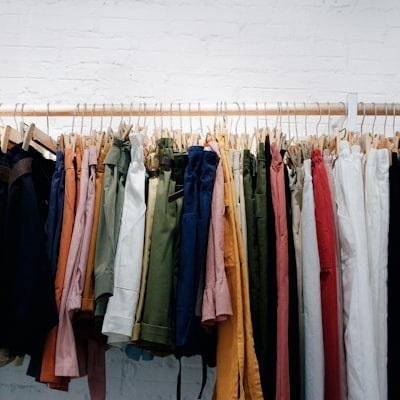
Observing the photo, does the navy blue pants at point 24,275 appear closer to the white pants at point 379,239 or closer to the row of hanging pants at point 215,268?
the row of hanging pants at point 215,268

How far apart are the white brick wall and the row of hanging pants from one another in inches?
31.7

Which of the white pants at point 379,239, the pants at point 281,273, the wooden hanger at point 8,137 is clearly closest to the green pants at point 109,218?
the wooden hanger at point 8,137

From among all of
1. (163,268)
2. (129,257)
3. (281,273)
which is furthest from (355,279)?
(129,257)

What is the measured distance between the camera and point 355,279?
3.83 feet

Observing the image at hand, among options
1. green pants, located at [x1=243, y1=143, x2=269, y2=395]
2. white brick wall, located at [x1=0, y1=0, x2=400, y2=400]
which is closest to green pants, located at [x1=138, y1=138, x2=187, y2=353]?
green pants, located at [x1=243, y1=143, x2=269, y2=395]

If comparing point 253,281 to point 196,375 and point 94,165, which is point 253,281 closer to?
point 94,165

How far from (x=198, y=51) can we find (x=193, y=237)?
121 centimetres

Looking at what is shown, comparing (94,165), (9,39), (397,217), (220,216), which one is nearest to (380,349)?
(397,217)

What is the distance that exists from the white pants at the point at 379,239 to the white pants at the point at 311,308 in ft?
0.52

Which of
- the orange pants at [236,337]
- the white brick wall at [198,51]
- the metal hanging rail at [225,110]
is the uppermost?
the white brick wall at [198,51]

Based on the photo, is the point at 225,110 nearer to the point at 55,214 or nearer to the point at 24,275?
the point at 55,214

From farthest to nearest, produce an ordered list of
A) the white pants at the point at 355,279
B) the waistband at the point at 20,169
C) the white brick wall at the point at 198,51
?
the white brick wall at the point at 198,51 < the waistband at the point at 20,169 < the white pants at the point at 355,279

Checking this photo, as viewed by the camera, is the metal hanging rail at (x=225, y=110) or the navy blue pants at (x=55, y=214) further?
the metal hanging rail at (x=225, y=110)

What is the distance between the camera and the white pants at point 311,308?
1.15m
